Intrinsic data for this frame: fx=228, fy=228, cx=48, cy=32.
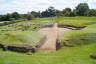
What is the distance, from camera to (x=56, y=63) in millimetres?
23844

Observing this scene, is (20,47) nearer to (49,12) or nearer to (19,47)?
(19,47)

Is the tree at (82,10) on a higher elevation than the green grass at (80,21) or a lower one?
higher

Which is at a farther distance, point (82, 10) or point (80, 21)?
point (82, 10)

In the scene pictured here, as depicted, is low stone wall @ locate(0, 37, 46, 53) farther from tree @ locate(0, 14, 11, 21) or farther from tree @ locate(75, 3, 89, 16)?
tree @ locate(75, 3, 89, 16)

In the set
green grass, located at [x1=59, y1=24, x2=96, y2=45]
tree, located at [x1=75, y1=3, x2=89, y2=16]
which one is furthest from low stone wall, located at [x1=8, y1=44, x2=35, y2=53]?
tree, located at [x1=75, y1=3, x2=89, y2=16]

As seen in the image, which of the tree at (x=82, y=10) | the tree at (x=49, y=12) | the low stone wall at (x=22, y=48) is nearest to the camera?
the low stone wall at (x=22, y=48)

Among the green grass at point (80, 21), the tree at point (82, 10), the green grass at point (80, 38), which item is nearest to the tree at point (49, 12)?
the tree at point (82, 10)

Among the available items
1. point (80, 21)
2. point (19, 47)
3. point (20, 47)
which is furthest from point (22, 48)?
point (80, 21)

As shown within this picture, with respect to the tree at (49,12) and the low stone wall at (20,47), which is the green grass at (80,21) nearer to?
the low stone wall at (20,47)

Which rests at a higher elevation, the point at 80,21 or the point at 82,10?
the point at 82,10

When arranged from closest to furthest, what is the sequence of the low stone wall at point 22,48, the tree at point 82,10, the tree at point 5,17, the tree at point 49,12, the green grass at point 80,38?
the low stone wall at point 22,48 → the green grass at point 80,38 → the tree at point 5,17 → the tree at point 82,10 → the tree at point 49,12

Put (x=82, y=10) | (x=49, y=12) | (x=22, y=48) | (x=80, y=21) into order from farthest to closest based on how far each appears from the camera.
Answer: (x=49, y=12)
(x=82, y=10)
(x=80, y=21)
(x=22, y=48)

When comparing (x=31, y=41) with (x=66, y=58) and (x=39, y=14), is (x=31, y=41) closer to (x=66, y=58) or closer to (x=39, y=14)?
(x=66, y=58)

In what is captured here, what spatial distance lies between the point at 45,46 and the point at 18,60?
11.0 m
